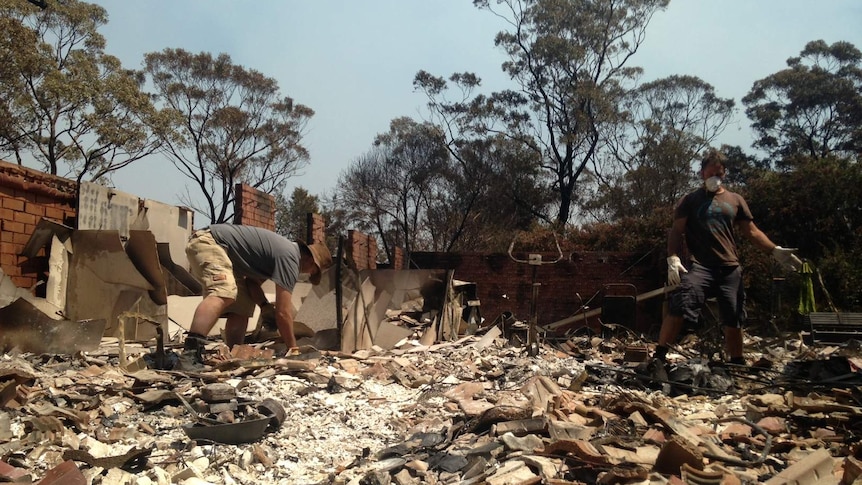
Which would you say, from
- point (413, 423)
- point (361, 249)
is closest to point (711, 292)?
point (413, 423)

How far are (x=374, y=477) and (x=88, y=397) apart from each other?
58.8 inches

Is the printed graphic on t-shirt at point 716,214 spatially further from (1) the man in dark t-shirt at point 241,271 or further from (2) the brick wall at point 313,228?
(2) the brick wall at point 313,228

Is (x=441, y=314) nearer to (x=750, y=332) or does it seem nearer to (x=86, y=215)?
(x=86, y=215)

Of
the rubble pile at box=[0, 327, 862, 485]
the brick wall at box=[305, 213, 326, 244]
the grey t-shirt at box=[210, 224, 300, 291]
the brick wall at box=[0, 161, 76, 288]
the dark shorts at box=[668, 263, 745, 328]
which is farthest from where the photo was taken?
the brick wall at box=[305, 213, 326, 244]

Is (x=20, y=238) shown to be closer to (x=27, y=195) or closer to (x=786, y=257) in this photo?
(x=27, y=195)

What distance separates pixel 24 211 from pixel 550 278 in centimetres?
906

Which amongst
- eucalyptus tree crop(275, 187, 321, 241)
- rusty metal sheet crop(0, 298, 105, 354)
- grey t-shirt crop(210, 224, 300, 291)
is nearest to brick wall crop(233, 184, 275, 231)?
grey t-shirt crop(210, 224, 300, 291)

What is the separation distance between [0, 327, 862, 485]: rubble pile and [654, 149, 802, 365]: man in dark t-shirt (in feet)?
0.91

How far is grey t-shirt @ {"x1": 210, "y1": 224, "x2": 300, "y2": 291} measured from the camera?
427 centimetres

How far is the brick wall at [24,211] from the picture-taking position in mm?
4812

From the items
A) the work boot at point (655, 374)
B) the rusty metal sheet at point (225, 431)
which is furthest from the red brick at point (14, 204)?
the work boot at point (655, 374)

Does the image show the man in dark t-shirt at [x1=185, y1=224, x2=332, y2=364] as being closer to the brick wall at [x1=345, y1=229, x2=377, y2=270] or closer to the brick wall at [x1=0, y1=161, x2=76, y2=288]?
the brick wall at [x1=0, y1=161, x2=76, y2=288]

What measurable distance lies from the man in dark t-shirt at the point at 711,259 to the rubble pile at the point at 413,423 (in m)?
0.28

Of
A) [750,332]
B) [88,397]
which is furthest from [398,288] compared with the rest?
[750,332]
